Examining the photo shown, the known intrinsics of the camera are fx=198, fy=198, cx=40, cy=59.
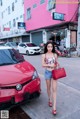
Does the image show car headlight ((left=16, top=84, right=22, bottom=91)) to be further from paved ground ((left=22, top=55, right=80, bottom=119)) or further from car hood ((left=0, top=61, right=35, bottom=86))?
paved ground ((left=22, top=55, right=80, bottom=119))

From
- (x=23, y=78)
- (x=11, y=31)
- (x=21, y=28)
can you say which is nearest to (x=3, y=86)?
(x=23, y=78)

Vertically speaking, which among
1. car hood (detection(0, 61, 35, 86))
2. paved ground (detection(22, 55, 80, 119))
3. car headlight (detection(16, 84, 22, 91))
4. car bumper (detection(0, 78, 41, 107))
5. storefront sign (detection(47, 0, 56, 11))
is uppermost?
storefront sign (detection(47, 0, 56, 11))

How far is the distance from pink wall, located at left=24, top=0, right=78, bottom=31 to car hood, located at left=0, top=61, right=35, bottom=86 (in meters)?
17.5

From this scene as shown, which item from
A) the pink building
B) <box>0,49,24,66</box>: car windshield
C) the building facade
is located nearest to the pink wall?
the pink building

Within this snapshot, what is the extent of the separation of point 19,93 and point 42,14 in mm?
23480

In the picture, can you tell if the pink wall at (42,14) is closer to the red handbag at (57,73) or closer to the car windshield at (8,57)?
the car windshield at (8,57)

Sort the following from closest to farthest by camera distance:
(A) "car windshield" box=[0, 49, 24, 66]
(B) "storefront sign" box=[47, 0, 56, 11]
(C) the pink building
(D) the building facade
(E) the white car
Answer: (A) "car windshield" box=[0, 49, 24, 66] → (C) the pink building → (E) the white car → (B) "storefront sign" box=[47, 0, 56, 11] → (D) the building facade

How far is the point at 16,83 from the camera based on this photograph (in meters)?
4.45

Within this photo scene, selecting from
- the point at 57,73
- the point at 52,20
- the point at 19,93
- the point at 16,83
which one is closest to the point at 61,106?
the point at 57,73

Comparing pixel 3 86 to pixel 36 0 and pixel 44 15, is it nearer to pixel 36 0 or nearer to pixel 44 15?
pixel 44 15

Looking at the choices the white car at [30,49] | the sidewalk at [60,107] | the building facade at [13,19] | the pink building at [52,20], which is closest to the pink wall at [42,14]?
the pink building at [52,20]

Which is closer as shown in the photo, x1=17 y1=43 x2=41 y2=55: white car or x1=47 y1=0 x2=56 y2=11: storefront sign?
x1=17 y1=43 x2=41 y2=55: white car

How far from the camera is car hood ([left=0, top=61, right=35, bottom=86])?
444 centimetres

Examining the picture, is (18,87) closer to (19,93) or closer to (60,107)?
(19,93)
